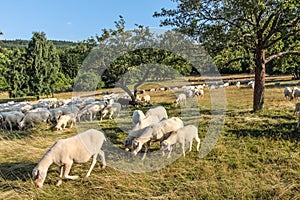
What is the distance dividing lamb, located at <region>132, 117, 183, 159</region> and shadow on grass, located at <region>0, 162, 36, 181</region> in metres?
2.96

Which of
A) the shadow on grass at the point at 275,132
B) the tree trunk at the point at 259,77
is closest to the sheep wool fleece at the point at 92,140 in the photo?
the shadow on grass at the point at 275,132

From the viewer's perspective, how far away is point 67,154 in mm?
6629

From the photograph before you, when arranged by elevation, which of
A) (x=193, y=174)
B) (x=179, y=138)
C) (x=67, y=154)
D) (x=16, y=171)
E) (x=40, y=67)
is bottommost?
(x=193, y=174)

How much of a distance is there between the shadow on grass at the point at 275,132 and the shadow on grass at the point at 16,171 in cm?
719

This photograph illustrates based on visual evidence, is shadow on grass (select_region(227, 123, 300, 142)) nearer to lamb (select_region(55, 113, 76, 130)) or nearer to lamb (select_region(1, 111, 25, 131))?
lamb (select_region(55, 113, 76, 130))

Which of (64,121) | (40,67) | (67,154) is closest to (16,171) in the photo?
(67,154)

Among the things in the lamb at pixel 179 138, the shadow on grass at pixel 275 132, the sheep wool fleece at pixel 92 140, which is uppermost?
the sheep wool fleece at pixel 92 140

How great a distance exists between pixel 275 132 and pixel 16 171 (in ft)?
29.4

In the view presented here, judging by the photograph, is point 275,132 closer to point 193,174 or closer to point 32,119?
point 193,174

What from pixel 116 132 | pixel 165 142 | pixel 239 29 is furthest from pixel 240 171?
pixel 239 29

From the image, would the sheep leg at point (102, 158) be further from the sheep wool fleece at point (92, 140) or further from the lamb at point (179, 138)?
the lamb at point (179, 138)

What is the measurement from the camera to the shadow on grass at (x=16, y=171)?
7.19m

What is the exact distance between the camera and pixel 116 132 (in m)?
11.6

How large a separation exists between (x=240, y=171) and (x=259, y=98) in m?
8.36
